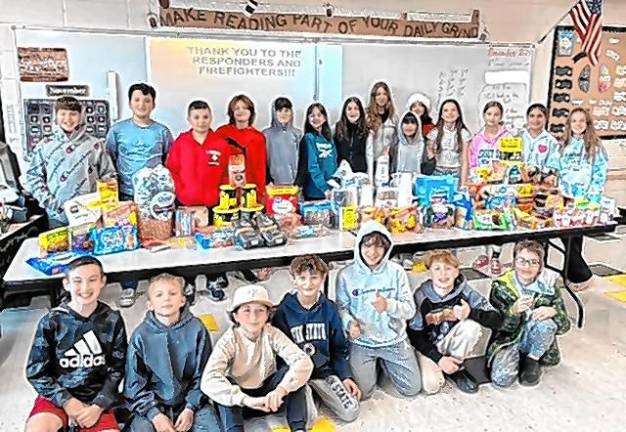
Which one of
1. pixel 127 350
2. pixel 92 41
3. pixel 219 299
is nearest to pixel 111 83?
pixel 92 41

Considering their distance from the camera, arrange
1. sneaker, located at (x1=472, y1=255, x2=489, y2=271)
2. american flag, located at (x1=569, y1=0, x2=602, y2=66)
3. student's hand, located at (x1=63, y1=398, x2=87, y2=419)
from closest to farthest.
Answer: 1. student's hand, located at (x1=63, y1=398, x2=87, y2=419)
2. sneaker, located at (x1=472, y1=255, x2=489, y2=271)
3. american flag, located at (x1=569, y1=0, x2=602, y2=66)

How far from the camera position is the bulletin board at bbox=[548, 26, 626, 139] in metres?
5.81

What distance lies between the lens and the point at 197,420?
2.38 meters

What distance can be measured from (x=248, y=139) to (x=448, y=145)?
1479mm

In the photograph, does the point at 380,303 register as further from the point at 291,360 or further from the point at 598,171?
the point at 598,171

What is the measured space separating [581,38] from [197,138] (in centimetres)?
354

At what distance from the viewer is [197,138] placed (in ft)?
11.7

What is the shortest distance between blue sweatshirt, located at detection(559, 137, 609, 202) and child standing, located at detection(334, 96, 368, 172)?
1.40m

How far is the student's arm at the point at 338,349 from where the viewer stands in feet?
8.96

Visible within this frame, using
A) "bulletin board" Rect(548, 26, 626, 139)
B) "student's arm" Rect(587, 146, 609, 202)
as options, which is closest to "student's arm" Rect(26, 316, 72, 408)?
"student's arm" Rect(587, 146, 609, 202)

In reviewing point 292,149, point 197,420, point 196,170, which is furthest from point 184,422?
point 292,149

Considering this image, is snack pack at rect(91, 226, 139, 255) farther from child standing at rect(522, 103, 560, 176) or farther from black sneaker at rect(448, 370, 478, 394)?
child standing at rect(522, 103, 560, 176)

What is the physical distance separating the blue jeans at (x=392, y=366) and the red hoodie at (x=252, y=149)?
159 centimetres

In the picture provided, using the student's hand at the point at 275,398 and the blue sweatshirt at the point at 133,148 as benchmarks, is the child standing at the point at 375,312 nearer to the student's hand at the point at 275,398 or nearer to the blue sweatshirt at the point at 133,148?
the student's hand at the point at 275,398
